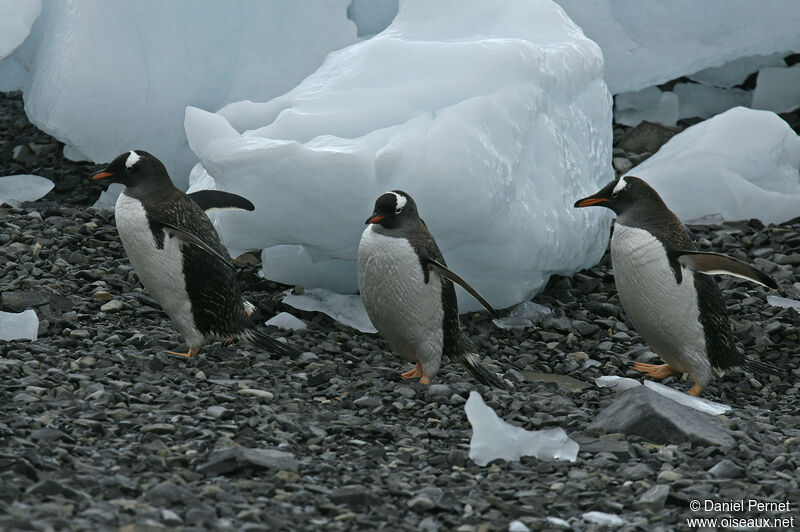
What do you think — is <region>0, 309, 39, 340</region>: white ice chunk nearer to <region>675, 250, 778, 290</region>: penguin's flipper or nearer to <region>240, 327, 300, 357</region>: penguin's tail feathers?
<region>240, 327, 300, 357</region>: penguin's tail feathers

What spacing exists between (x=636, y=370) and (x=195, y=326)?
1953 mm

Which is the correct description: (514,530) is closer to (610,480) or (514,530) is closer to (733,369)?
(610,480)

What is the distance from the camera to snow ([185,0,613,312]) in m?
4.22

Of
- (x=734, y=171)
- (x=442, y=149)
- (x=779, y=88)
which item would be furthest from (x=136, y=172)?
(x=779, y=88)

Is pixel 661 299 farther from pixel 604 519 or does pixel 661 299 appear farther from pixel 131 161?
pixel 131 161

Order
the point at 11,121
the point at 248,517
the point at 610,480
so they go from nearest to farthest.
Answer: the point at 248,517 < the point at 610,480 < the point at 11,121

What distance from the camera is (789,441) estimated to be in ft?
10.3

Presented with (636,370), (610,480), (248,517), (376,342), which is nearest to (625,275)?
(636,370)

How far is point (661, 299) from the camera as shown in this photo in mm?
3877

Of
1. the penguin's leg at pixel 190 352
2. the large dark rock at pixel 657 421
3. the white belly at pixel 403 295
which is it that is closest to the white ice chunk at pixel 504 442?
the large dark rock at pixel 657 421

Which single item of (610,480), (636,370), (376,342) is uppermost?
(610,480)

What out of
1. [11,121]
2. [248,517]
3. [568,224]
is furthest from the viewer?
[11,121]

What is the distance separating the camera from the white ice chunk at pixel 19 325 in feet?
12.1

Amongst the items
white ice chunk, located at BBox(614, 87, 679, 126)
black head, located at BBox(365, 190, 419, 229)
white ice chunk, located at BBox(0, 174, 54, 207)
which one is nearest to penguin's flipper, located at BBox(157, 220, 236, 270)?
black head, located at BBox(365, 190, 419, 229)
